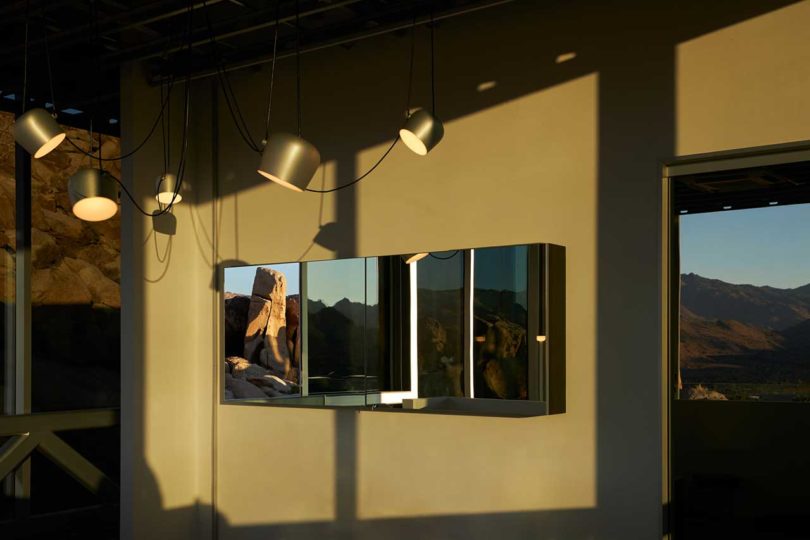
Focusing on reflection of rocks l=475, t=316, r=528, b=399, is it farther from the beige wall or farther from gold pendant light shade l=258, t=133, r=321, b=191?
gold pendant light shade l=258, t=133, r=321, b=191

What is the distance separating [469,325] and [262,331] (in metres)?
1.45

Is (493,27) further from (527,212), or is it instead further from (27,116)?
(27,116)

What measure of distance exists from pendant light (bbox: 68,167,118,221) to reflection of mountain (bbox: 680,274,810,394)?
Result: 2594 mm

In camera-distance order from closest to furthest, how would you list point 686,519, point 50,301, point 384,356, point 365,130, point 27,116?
point 27,116, point 686,519, point 384,356, point 365,130, point 50,301

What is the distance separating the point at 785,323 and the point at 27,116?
3222 mm

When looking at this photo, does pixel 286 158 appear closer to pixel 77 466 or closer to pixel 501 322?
pixel 501 322

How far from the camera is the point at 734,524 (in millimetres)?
3850

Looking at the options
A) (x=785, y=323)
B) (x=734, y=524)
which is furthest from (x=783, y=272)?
(x=734, y=524)

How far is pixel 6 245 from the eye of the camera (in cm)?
521

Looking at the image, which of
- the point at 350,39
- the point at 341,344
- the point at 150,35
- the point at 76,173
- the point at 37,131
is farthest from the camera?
the point at 150,35

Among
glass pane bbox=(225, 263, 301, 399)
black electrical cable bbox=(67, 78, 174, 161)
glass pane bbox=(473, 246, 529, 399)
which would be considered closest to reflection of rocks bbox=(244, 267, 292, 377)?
glass pane bbox=(225, 263, 301, 399)

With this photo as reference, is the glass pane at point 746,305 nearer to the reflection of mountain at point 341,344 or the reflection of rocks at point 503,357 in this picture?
the reflection of rocks at point 503,357

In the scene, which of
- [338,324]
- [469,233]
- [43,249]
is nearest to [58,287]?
[43,249]

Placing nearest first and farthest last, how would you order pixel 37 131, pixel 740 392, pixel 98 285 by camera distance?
1. pixel 37 131
2. pixel 740 392
3. pixel 98 285
